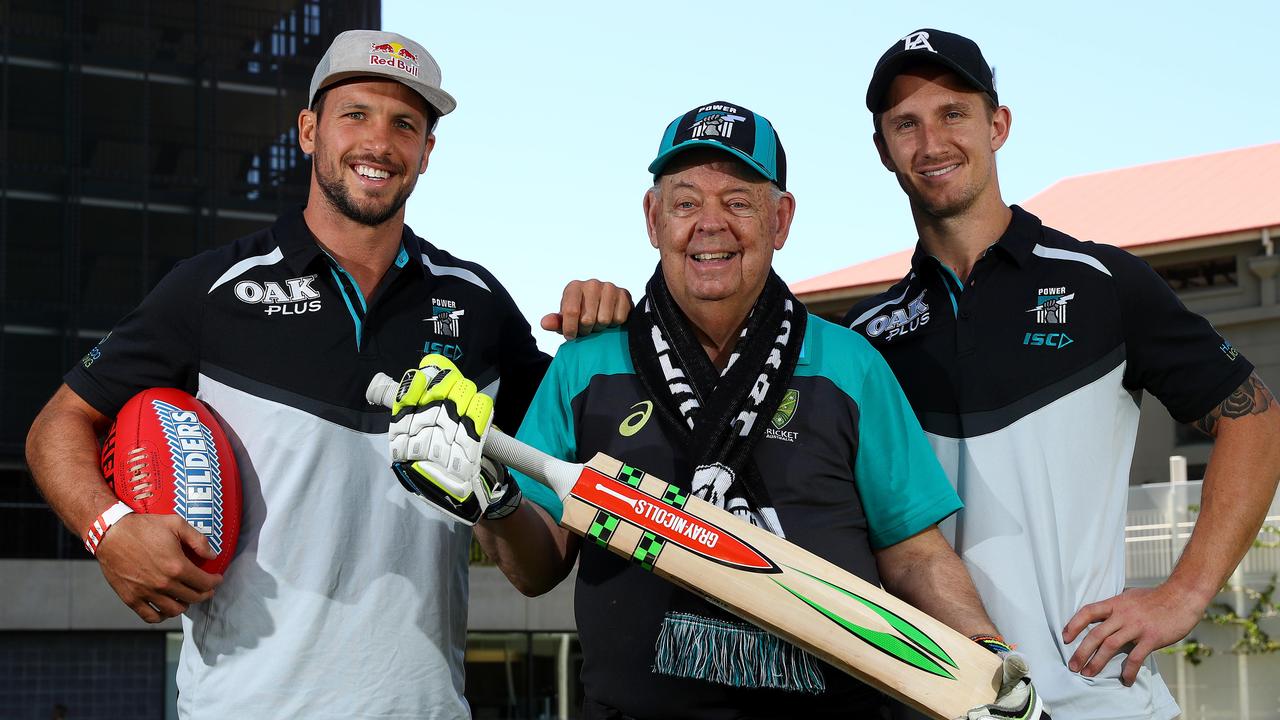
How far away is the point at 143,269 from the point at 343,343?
25.7 metres

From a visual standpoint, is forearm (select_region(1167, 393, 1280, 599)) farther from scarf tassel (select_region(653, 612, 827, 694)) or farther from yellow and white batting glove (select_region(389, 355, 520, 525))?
yellow and white batting glove (select_region(389, 355, 520, 525))

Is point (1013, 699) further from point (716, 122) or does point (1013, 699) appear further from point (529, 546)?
point (716, 122)

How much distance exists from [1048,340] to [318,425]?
2.02m

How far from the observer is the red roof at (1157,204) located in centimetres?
2455

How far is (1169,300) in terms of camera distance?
370 centimetres

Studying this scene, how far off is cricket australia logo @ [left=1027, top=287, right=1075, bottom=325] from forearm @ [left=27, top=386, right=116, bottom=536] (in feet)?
8.34

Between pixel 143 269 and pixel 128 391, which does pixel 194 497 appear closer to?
pixel 128 391

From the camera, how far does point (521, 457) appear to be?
3.12 metres

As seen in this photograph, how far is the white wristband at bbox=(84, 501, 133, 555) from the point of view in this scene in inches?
137

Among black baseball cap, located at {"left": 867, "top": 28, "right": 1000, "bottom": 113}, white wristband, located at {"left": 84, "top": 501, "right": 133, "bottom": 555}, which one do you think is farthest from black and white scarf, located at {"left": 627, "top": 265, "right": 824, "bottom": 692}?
white wristband, located at {"left": 84, "top": 501, "right": 133, "bottom": 555}

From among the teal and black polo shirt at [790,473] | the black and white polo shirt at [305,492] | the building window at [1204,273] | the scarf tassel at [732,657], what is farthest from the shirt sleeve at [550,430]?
the building window at [1204,273]

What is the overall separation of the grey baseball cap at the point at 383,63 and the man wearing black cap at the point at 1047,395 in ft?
4.27

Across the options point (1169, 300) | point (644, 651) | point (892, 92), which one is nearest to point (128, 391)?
point (644, 651)

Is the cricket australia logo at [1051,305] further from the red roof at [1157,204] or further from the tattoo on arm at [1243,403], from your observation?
the red roof at [1157,204]
